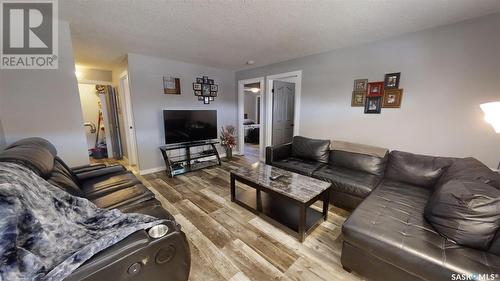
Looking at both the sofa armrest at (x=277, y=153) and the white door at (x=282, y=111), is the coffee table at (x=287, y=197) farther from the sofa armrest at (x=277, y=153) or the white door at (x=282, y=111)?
the white door at (x=282, y=111)

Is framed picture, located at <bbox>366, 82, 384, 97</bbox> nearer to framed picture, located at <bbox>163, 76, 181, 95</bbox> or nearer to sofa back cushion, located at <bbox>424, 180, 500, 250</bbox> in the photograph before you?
sofa back cushion, located at <bbox>424, 180, 500, 250</bbox>

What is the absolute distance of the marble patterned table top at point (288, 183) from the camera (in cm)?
189

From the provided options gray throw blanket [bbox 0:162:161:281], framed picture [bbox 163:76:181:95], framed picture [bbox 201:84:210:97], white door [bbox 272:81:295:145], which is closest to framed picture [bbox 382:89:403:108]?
white door [bbox 272:81:295:145]

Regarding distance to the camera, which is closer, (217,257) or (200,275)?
(200,275)

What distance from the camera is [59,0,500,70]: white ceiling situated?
1842mm

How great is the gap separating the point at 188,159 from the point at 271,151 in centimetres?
187

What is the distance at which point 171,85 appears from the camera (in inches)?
153

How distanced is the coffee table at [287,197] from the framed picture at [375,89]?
1704 millimetres

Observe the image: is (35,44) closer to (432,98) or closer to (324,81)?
(324,81)

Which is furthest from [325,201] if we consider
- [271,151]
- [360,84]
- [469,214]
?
[360,84]

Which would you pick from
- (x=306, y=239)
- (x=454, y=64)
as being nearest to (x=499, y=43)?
(x=454, y=64)

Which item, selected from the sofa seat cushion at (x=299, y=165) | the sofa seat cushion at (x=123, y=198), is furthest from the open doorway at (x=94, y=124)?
the sofa seat cushion at (x=299, y=165)

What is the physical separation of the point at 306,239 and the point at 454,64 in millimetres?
2710

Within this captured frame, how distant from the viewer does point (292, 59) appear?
3.79m
